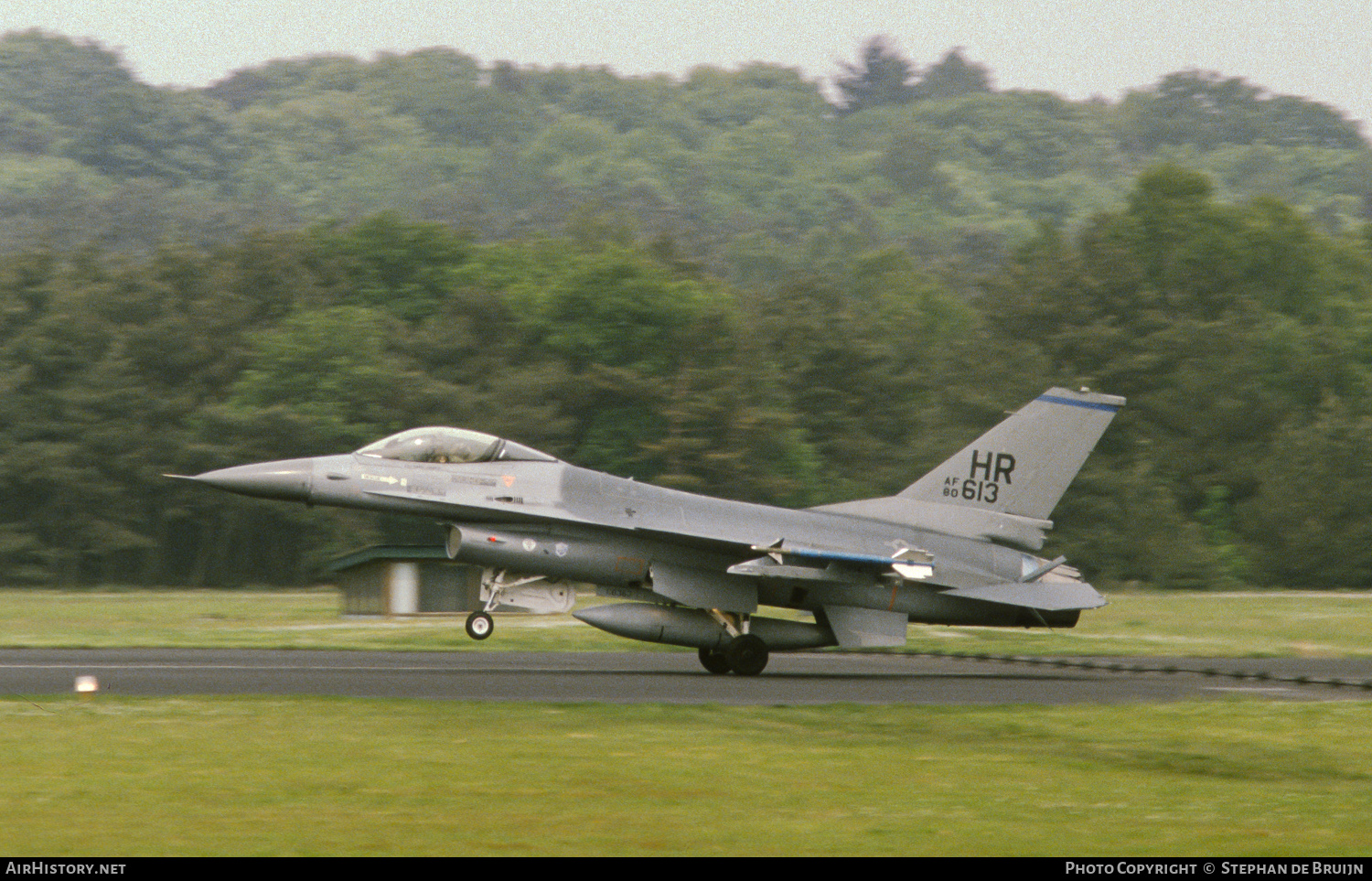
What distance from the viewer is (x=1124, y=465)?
6203 centimetres

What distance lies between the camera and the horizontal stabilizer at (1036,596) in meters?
21.2

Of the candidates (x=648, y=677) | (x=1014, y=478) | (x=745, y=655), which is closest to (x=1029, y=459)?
(x=1014, y=478)

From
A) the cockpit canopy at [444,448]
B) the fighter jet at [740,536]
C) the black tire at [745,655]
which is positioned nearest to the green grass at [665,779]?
the fighter jet at [740,536]

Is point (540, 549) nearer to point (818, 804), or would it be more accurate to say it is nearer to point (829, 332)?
point (818, 804)

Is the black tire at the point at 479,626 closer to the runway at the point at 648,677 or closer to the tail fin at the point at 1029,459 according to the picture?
the runway at the point at 648,677

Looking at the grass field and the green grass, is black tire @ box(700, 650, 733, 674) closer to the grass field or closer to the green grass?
the grass field

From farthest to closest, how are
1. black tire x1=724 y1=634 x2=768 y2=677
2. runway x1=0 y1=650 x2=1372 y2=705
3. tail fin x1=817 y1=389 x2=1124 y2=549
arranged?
tail fin x1=817 y1=389 x2=1124 y2=549
black tire x1=724 y1=634 x2=768 y2=677
runway x1=0 y1=650 x2=1372 y2=705

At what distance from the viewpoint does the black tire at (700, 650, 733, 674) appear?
21156 millimetres

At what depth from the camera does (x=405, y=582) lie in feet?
113

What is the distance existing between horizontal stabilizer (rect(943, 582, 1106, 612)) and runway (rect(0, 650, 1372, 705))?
3.15 ft

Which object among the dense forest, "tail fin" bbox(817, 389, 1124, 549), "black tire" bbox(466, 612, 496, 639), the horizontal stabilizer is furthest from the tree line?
"black tire" bbox(466, 612, 496, 639)

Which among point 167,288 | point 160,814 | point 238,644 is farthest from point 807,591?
point 167,288

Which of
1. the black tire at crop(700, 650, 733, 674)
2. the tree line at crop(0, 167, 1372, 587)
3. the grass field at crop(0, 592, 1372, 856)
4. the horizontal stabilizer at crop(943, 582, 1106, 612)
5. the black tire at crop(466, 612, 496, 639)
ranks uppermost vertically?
the tree line at crop(0, 167, 1372, 587)

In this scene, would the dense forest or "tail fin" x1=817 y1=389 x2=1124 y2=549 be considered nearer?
"tail fin" x1=817 y1=389 x2=1124 y2=549
